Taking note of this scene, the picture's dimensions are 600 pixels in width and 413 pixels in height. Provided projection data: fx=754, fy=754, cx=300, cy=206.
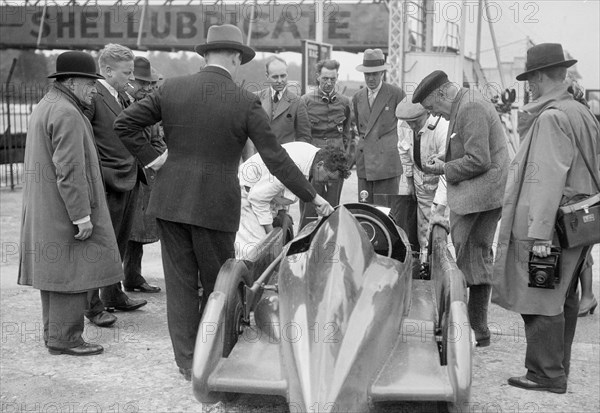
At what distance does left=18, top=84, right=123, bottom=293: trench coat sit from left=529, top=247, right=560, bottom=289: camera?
2818 millimetres

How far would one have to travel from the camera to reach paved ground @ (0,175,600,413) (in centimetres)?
436

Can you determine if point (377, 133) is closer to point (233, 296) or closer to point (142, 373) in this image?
point (142, 373)

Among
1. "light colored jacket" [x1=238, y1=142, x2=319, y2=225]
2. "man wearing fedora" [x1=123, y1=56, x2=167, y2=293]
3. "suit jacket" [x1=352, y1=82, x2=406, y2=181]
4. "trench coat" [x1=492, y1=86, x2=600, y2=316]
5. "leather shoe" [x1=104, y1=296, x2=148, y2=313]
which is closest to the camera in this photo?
"trench coat" [x1=492, y1=86, x2=600, y2=316]

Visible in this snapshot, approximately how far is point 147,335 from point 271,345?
6.70ft

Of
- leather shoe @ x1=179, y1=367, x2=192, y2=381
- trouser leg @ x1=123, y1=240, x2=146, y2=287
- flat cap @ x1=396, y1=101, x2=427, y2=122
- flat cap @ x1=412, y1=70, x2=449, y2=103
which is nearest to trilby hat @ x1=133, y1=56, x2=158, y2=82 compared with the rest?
trouser leg @ x1=123, y1=240, x2=146, y2=287

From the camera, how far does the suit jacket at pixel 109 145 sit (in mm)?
5832

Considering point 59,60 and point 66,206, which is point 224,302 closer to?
point 66,206

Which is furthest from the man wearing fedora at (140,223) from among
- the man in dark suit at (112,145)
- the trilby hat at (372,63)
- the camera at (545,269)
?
the camera at (545,269)

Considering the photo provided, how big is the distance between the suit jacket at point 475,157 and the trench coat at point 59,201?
2.49m

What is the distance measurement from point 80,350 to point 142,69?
317 cm

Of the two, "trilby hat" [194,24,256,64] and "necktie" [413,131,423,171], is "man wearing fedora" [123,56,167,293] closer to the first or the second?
"trilby hat" [194,24,256,64]

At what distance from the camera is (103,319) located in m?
5.89

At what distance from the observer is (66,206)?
5000mm

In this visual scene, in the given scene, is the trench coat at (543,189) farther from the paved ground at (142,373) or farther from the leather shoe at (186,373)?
the leather shoe at (186,373)
